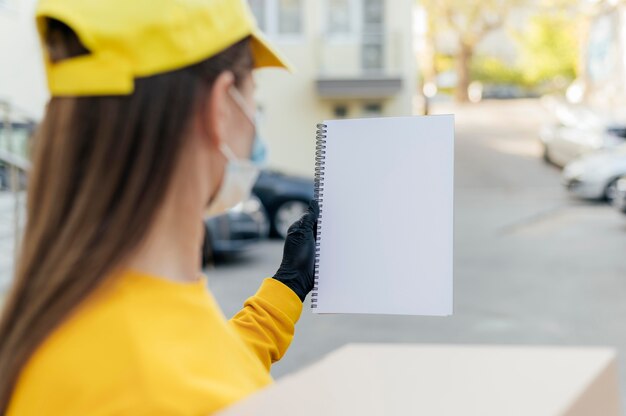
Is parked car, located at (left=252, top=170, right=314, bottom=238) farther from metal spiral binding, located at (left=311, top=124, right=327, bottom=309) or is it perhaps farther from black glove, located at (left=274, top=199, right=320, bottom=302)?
metal spiral binding, located at (left=311, top=124, right=327, bottom=309)

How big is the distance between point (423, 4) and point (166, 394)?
37.5 m

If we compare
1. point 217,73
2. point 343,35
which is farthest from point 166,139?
point 343,35

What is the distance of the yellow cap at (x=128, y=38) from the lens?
97 cm

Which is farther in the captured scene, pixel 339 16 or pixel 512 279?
pixel 339 16

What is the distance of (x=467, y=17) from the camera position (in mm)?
38219

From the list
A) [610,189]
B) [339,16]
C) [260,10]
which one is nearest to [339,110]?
[339,16]

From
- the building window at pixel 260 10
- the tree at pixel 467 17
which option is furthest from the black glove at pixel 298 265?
the tree at pixel 467 17

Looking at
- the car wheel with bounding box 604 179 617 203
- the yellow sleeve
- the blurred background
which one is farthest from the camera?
the car wheel with bounding box 604 179 617 203

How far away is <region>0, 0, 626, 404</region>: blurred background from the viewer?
787cm

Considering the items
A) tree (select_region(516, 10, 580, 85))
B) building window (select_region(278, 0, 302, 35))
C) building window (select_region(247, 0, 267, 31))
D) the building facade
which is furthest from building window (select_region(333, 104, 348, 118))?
tree (select_region(516, 10, 580, 85))

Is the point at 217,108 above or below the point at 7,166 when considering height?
above

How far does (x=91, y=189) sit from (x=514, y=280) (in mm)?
9628

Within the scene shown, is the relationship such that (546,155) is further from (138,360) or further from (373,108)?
(138,360)

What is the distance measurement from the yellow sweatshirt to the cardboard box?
44 mm
